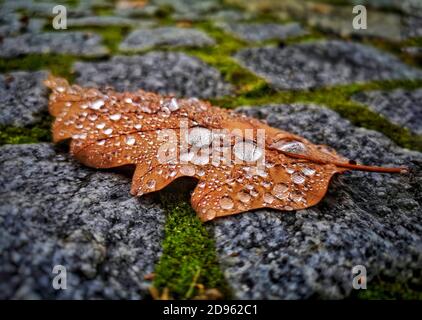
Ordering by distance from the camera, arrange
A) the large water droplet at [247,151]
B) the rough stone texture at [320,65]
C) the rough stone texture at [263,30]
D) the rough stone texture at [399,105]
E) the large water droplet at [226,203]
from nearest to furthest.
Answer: the large water droplet at [226,203] < the large water droplet at [247,151] < the rough stone texture at [399,105] < the rough stone texture at [320,65] < the rough stone texture at [263,30]

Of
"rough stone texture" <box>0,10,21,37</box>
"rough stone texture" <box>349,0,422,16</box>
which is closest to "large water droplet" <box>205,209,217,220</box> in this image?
"rough stone texture" <box>0,10,21,37</box>

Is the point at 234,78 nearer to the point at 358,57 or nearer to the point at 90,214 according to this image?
the point at 358,57

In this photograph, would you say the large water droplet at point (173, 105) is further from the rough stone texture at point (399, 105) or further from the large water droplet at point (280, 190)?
the rough stone texture at point (399, 105)

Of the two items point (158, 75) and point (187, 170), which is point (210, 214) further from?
point (158, 75)

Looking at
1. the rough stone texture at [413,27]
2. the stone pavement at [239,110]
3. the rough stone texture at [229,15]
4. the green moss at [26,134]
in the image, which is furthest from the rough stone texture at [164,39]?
the rough stone texture at [413,27]

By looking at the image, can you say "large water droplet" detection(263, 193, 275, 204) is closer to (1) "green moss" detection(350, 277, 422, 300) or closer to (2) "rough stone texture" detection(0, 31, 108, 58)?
(1) "green moss" detection(350, 277, 422, 300)

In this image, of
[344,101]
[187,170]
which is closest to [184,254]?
[187,170]
